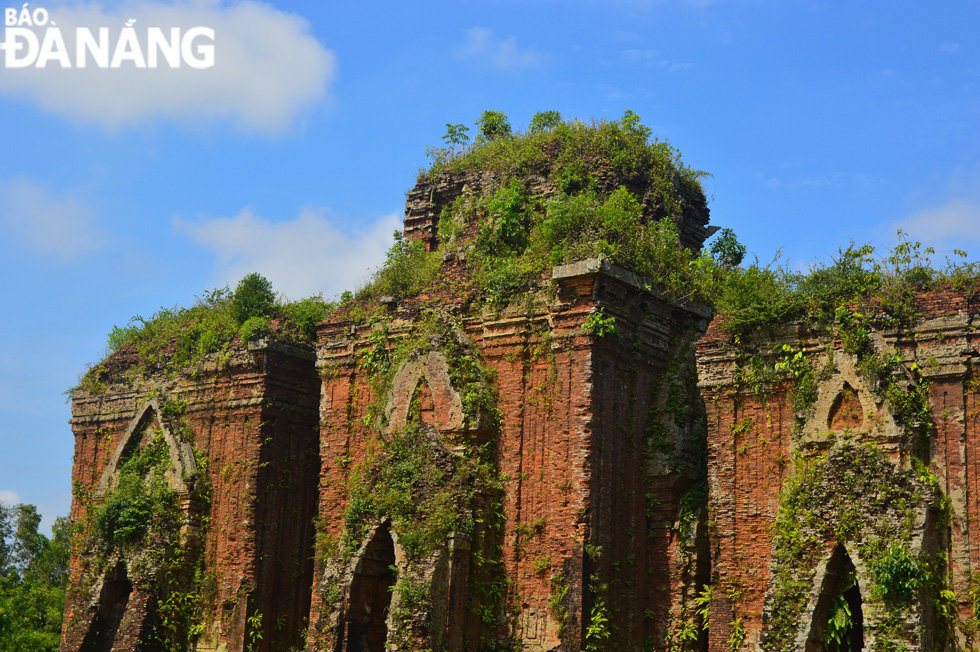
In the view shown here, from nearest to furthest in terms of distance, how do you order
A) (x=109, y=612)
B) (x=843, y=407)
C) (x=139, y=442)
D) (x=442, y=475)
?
(x=843, y=407), (x=442, y=475), (x=109, y=612), (x=139, y=442)

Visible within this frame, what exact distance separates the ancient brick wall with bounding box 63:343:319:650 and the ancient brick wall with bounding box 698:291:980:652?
292 inches

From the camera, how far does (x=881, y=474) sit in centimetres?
1232

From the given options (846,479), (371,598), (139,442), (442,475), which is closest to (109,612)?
(139,442)

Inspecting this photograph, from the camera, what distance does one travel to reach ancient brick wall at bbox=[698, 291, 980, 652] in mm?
11930

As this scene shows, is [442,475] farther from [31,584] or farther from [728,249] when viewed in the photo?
[31,584]

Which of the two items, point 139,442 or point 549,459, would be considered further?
point 139,442

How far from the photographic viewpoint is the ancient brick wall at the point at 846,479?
11930 millimetres

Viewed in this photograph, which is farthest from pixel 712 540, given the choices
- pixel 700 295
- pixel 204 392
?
pixel 204 392

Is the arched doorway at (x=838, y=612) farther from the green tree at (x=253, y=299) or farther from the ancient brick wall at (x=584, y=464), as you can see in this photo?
the green tree at (x=253, y=299)

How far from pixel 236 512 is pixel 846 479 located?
9741 millimetres

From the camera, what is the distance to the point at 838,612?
12.2m

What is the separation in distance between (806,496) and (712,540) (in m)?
1.61

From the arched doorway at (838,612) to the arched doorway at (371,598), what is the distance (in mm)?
5649

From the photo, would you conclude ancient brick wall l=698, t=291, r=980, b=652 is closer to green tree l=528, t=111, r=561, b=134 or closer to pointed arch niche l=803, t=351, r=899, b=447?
pointed arch niche l=803, t=351, r=899, b=447
